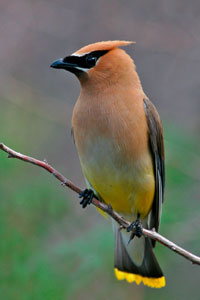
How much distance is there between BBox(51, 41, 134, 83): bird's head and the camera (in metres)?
4.45

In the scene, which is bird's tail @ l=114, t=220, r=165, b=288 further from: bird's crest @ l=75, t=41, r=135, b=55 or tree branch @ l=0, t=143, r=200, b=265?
bird's crest @ l=75, t=41, r=135, b=55

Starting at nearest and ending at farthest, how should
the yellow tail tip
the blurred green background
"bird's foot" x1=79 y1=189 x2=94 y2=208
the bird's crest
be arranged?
the bird's crest → "bird's foot" x1=79 y1=189 x2=94 y2=208 → the blurred green background → the yellow tail tip

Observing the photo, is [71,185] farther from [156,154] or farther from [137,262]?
[137,262]

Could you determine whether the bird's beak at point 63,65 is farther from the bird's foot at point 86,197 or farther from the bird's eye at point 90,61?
the bird's foot at point 86,197

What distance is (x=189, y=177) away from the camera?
218 inches

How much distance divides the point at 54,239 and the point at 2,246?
661 millimetres

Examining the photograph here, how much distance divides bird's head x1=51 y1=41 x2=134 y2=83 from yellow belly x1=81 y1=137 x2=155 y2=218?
0.59 m

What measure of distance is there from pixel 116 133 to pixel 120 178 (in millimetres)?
361

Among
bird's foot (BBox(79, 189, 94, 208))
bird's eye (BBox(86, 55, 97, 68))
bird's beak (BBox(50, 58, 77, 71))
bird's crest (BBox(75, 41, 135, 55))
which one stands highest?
bird's crest (BBox(75, 41, 135, 55))

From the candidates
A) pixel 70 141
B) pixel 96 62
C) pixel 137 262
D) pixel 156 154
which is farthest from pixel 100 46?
pixel 70 141

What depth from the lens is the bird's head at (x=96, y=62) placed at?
4453 mm

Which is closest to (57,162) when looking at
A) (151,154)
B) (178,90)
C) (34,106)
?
(34,106)

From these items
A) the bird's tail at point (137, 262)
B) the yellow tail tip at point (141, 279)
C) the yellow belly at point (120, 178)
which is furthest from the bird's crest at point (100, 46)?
the yellow tail tip at point (141, 279)

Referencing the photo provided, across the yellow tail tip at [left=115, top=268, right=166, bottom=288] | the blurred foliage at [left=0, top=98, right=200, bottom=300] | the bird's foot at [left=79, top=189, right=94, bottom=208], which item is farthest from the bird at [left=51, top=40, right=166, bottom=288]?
the yellow tail tip at [left=115, top=268, right=166, bottom=288]
